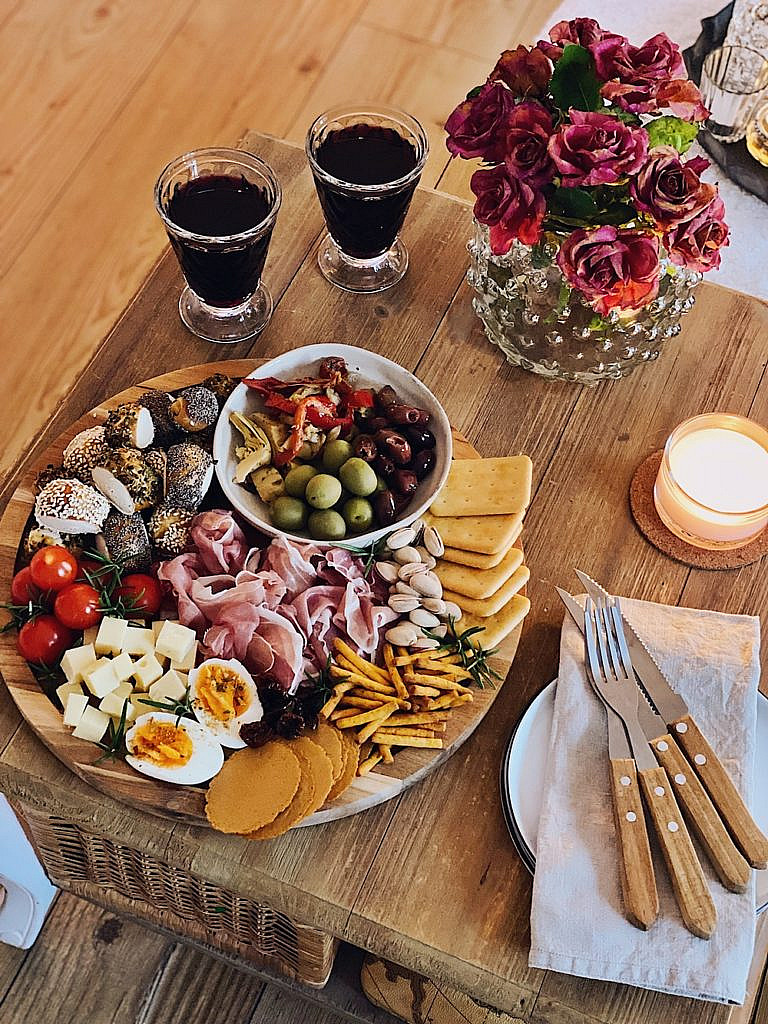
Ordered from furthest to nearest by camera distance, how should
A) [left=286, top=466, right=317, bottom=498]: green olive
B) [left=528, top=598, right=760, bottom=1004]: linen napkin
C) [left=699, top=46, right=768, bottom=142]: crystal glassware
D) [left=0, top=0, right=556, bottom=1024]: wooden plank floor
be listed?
[left=0, top=0, right=556, bottom=1024]: wooden plank floor < [left=699, top=46, right=768, bottom=142]: crystal glassware < [left=286, top=466, right=317, bottom=498]: green olive < [left=528, top=598, right=760, bottom=1004]: linen napkin

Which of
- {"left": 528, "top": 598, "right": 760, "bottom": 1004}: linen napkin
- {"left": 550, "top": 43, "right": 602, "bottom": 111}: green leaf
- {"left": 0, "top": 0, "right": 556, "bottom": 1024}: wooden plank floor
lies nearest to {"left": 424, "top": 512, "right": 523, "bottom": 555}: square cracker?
{"left": 528, "top": 598, "right": 760, "bottom": 1004}: linen napkin

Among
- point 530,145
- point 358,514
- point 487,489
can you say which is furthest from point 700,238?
point 358,514

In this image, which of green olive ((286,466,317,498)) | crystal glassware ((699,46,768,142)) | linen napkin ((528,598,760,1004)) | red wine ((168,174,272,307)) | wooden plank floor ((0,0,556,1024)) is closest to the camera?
linen napkin ((528,598,760,1004))

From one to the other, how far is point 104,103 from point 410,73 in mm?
732

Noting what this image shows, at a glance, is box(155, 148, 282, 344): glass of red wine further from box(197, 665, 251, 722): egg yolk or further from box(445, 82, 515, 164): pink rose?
box(197, 665, 251, 722): egg yolk

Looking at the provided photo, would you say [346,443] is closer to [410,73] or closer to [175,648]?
[175,648]

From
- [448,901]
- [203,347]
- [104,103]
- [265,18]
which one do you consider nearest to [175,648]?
[448,901]

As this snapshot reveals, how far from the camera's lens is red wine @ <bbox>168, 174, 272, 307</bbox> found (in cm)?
127

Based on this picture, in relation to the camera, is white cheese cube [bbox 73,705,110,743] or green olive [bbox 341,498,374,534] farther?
green olive [bbox 341,498,374,534]

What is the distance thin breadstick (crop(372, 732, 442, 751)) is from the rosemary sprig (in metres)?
0.08

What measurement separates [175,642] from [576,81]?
0.68 m

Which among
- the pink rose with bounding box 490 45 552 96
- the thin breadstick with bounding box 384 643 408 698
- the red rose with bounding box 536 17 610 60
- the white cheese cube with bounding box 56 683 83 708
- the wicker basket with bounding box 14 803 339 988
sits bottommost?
the wicker basket with bounding box 14 803 339 988

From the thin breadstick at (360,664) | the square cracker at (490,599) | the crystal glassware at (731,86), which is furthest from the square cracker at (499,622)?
the crystal glassware at (731,86)

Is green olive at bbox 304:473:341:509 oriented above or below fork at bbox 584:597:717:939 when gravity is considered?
above
